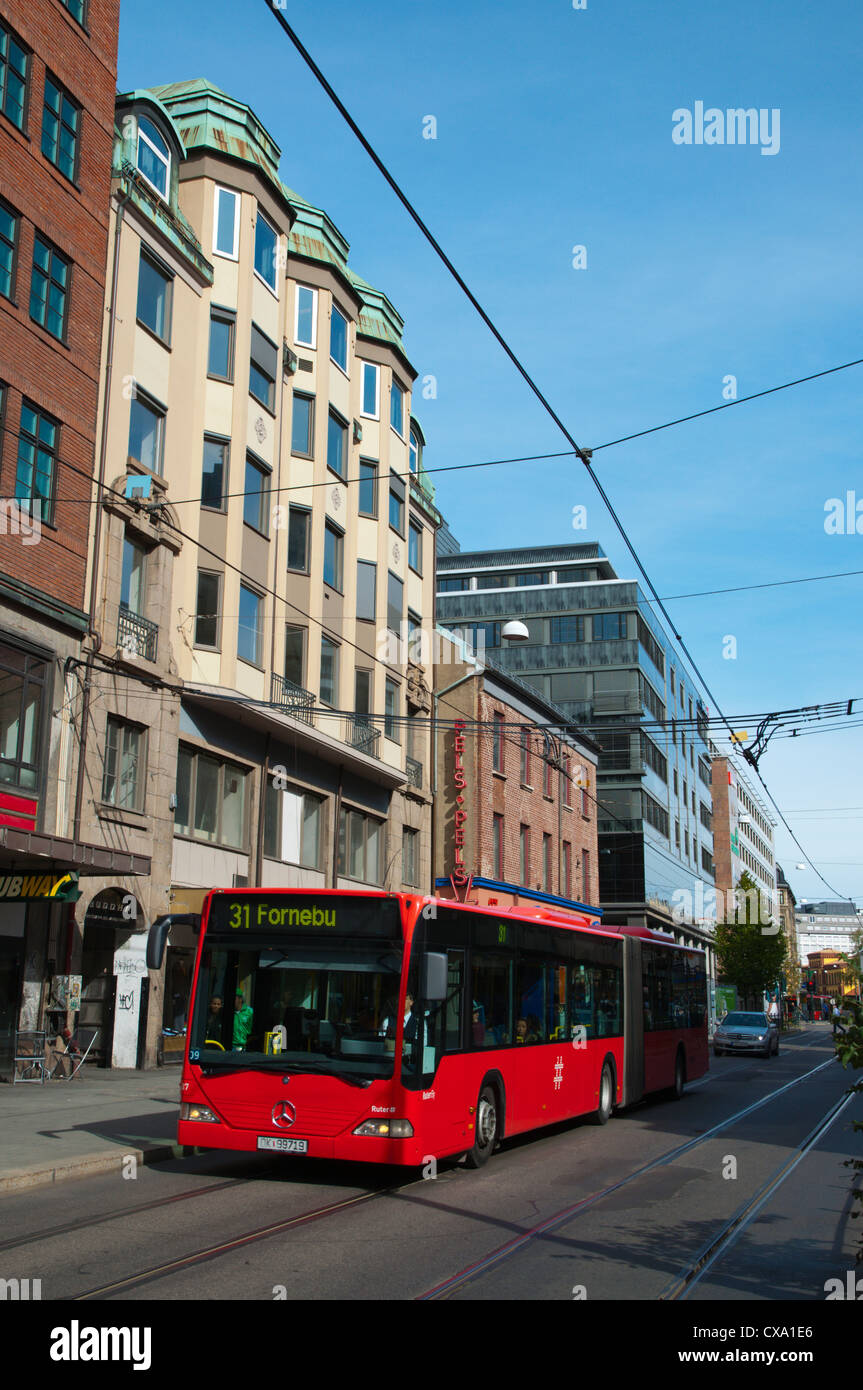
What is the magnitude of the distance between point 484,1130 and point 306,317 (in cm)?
2264

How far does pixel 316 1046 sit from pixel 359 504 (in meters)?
24.0

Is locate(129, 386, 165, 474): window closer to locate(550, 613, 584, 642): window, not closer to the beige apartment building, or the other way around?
the beige apartment building

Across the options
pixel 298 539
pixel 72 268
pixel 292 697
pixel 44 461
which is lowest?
pixel 292 697

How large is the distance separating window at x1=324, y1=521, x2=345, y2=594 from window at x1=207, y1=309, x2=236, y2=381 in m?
5.60

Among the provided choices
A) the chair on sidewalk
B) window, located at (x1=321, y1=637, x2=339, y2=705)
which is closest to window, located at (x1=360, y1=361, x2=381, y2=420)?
window, located at (x1=321, y1=637, x2=339, y2=705)

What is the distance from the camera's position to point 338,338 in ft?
107

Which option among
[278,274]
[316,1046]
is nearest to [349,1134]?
[316,1046]

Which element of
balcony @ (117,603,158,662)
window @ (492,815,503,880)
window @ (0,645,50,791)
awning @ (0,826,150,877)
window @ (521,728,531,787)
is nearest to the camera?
awning @ (0,826,150,877)

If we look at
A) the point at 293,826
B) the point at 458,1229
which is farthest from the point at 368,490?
the point at 458,1229

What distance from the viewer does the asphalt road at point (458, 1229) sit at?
24.2 ft

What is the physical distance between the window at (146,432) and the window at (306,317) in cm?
711

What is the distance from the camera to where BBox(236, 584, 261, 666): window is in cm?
2658

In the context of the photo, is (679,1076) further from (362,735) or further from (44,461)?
(44,461)

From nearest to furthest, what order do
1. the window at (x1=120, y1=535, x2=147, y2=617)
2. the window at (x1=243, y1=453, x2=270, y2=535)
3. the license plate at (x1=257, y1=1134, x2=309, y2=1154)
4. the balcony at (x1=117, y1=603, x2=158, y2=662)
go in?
the license plate at (x1=257, y1=1134, x2=309, y2=1154), the balcony at (x1=117, y1=603, x2=158, y2=662), the window at (x1=120, y1=535, x2=147, y2=617), the window at (x1=243, y1=453, x2=270, y2=535)
